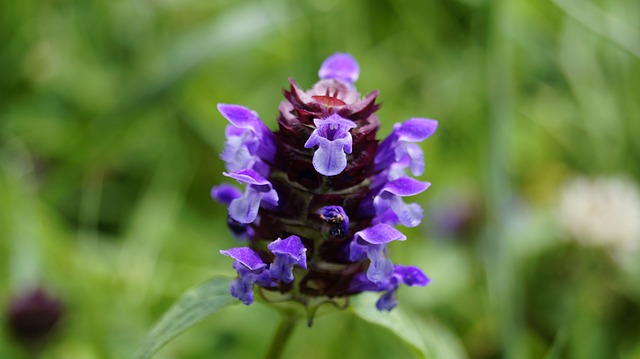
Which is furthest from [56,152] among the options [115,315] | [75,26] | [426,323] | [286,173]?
[286,173]

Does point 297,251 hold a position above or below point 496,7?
below

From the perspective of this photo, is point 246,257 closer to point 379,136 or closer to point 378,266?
point 378,266

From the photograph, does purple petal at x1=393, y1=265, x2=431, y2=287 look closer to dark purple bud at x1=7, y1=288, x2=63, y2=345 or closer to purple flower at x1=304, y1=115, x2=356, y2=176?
purple flower at x1=304, y1=115, x2=356, y2=176

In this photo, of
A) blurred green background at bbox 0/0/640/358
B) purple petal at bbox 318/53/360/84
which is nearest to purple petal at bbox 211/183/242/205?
purple petal at bbox 318/53/360/84

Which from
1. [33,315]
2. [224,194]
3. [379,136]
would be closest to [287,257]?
[224,194]

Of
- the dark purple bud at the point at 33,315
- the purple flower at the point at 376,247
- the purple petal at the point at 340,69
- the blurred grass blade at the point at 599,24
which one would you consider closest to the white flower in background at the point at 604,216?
the blurred grass blade at the point at 599,24

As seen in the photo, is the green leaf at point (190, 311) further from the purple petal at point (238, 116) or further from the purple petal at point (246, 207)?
the purple petal at point (238, 116)

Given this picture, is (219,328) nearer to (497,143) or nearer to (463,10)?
(497,143)

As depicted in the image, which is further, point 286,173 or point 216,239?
point 216,239
